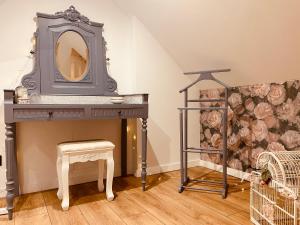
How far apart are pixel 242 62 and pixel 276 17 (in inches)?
24.1

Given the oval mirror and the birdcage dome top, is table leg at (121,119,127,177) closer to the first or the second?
the oval mirror

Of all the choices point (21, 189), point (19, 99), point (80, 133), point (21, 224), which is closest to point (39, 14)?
point (19, 99)

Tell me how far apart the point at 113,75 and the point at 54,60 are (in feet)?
2.08

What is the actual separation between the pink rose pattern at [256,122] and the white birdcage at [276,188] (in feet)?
2.02

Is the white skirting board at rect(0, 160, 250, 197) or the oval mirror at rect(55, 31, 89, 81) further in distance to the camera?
the white skirting board at rect(0, 160, 250, 197)

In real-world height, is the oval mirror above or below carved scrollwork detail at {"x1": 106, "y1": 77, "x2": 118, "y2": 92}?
above

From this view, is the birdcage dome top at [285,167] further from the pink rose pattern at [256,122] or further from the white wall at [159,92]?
the white wall at [159,92]

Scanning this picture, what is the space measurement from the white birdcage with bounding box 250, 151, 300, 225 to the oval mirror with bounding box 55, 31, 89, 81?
1.85m

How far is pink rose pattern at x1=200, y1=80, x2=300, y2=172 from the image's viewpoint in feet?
7.32

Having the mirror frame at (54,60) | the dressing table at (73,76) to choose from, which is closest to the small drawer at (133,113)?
the dressing table at (73,76)

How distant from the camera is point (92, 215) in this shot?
1.88 meters

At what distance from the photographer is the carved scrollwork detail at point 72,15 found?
2416 millimetres

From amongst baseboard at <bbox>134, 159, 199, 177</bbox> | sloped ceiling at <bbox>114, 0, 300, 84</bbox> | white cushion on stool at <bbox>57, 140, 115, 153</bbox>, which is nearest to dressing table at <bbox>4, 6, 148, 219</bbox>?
white cushion on stool at <bbox>57, 140, 115, 153</bbox>

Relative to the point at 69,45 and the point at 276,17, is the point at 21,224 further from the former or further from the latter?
the point at 276,17
